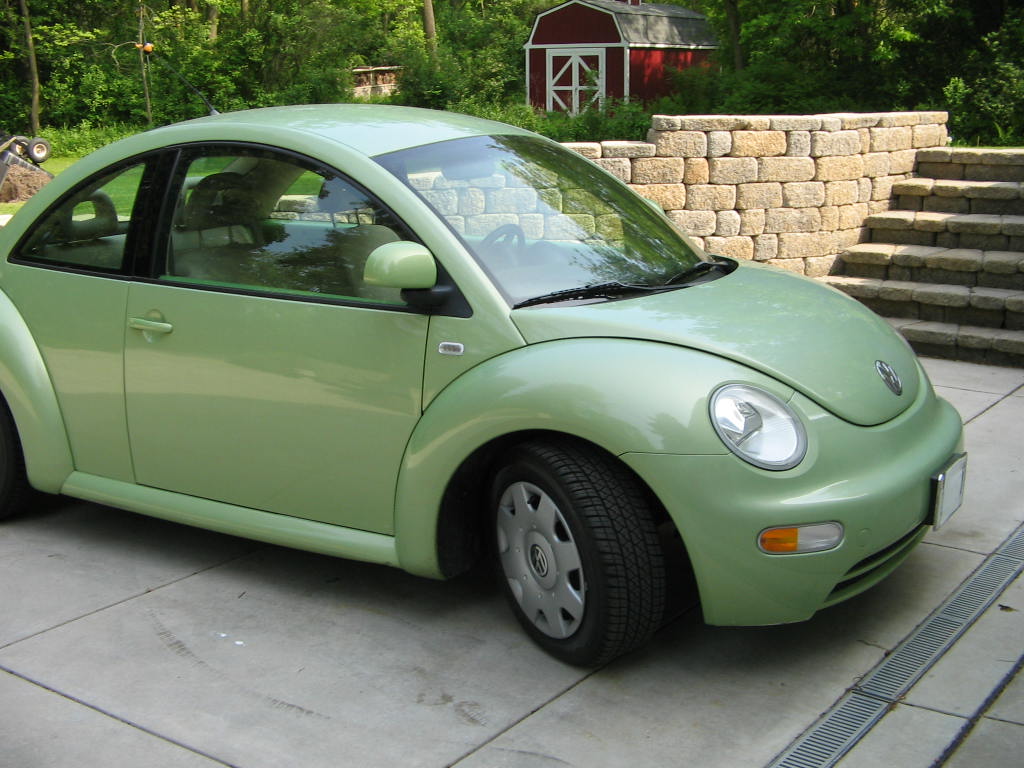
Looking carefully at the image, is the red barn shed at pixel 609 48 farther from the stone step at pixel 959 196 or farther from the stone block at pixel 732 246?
the stone block at pixel 732 246

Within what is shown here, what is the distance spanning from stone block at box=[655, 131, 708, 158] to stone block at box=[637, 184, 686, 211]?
0.79ft

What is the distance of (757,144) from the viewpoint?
9.51 m

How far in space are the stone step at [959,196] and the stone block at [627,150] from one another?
7.70ft

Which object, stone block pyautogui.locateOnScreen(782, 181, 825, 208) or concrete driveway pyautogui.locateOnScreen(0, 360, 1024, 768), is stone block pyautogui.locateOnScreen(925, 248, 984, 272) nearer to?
stone block pyautogui.locateOnScreen(782, 181, 825, 208)

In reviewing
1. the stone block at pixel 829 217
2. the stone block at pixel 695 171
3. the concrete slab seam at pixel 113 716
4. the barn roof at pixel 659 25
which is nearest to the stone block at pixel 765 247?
the stone block at pixel 829 217

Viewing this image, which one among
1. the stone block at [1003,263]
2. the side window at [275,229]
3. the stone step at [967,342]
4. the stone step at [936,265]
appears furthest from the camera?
the stone step at [936,265]

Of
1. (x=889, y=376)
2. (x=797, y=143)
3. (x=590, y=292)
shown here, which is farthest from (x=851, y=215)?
(x=590, y=292)

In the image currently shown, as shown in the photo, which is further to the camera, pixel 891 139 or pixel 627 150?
pixel 891 139

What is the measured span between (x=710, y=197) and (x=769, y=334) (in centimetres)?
612

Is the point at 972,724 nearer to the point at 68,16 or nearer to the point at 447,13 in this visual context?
the point at 68,16

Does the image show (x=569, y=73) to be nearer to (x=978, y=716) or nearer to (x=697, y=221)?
(x=697, y=221)

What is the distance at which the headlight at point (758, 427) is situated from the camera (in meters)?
3.19

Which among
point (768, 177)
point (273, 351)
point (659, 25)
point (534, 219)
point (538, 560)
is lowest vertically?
point (538, 560)

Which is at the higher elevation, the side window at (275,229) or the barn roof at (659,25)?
the barn roof at (659,25)
